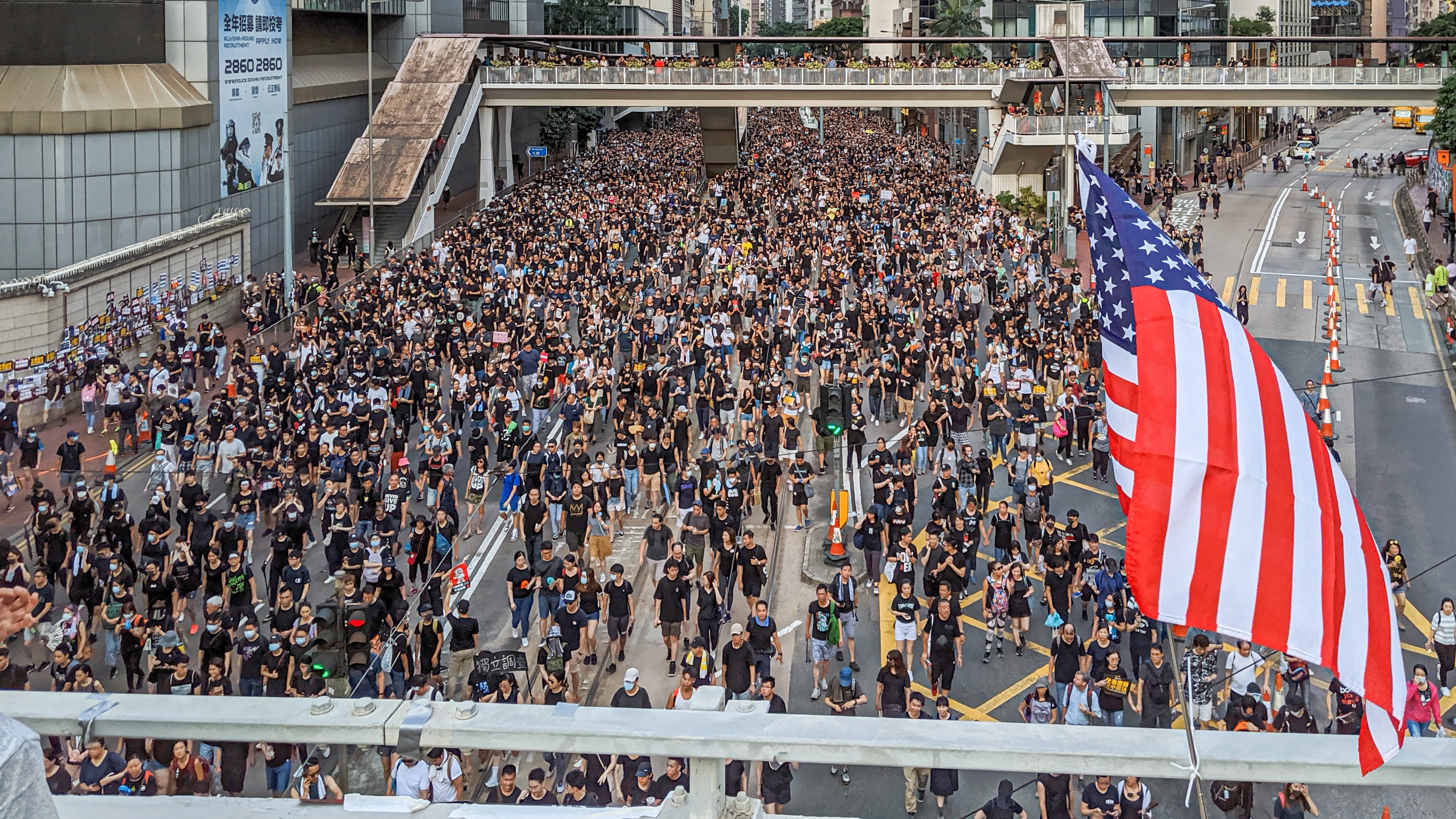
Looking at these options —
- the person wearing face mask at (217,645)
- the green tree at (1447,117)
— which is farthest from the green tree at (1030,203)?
the person wearing face mask at (217,645)

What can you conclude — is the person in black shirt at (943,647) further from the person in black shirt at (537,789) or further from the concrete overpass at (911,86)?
the concrete overpass at (911,86)

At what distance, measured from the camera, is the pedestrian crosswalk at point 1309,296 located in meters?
41.9

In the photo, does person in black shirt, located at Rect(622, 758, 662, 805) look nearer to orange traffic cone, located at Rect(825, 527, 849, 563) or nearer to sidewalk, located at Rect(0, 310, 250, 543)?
orange traffic cone, located at Rect(825, 527, 849, 563)

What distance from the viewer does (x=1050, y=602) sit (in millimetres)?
17078

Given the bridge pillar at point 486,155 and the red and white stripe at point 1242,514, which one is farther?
the bridge pillar at point 486,155

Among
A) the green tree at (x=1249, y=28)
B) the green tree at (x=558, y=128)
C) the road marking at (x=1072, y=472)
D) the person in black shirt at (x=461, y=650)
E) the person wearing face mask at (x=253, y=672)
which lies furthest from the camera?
the green tree at (x=1249, y=28)

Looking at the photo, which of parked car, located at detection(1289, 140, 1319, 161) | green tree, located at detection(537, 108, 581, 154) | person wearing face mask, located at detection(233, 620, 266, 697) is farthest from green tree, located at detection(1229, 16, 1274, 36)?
person wearing face mask, located at detection(233, 620, 266, 697)

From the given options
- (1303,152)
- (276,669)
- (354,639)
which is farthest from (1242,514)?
(1303,152)

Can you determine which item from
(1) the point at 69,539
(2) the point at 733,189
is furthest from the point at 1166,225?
(1) the point at 69,539

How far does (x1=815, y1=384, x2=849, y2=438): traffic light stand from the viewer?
22.4m

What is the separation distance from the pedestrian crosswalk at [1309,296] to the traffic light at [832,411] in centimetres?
2215

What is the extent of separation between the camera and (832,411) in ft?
74.2

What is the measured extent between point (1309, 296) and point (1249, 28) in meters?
78.6

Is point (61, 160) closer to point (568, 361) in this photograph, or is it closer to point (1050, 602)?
point (568, 361)
